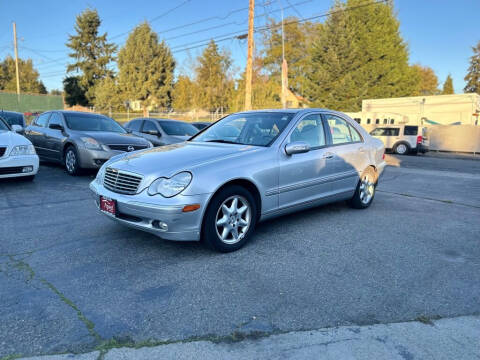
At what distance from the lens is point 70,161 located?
8.38 meters

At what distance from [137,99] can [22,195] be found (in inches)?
1660

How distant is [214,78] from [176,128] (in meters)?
40.1

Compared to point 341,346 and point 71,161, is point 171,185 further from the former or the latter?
point 71,161

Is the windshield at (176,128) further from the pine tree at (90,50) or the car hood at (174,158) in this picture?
the pine tree at (90,50)

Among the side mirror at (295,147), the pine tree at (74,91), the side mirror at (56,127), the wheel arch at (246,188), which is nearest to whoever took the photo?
the wheel arch at (246,188)

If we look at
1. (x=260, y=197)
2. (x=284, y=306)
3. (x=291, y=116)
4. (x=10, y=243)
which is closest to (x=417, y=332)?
(x=284, y=306)

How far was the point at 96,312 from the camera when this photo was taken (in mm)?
2709

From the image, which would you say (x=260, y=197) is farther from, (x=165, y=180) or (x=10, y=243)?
(x=10, y=243)

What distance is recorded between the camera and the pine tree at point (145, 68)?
149 feet

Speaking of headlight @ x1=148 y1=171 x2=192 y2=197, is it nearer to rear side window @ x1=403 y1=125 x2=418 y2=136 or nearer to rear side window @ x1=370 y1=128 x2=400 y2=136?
rear side window @ x1=403 y1=125 x2=418 y2=136

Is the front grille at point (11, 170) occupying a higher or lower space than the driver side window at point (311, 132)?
lower

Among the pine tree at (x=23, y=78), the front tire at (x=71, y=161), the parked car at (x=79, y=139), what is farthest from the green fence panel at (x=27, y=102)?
the pine tree at (x=23, y=78)

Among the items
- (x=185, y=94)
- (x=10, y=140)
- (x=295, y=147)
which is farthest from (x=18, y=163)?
(x=185, y=94)

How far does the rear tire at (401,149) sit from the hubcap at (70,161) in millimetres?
16983
